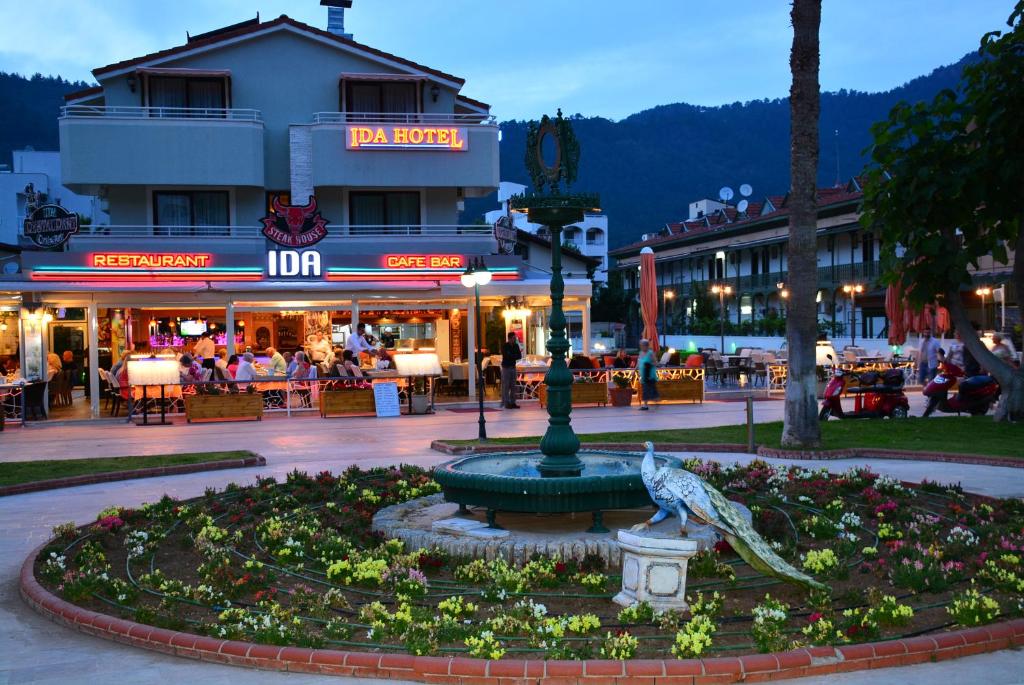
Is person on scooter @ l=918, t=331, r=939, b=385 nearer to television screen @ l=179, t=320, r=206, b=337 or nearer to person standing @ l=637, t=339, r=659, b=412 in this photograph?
person standing @ l=637, t=339, r=659, b=412

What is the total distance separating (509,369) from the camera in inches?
974

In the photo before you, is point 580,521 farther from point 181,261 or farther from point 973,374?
point 181,261

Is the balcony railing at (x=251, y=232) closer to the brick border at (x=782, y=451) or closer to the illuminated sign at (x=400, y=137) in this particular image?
the illuminated sign at (x=400, y=137)

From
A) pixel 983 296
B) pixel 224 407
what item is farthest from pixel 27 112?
pixel 983 296

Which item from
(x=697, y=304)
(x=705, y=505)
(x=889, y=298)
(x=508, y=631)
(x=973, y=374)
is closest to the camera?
(x=508, y=631)

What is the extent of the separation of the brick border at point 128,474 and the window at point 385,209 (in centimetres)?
1841

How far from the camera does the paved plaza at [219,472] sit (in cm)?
614

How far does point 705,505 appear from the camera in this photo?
24.3 feet

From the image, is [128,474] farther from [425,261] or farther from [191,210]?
[191,210]

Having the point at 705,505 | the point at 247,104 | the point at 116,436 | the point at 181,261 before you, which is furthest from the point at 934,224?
the point at 247,104

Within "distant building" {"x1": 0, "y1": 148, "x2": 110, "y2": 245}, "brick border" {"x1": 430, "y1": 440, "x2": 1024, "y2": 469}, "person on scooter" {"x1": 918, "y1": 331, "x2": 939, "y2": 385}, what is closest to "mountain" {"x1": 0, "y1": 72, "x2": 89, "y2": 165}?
"distant building" {"x1": 0, "y1": 148, "x2": 110, "y2": 245}

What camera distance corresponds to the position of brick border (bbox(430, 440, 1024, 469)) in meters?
14.4

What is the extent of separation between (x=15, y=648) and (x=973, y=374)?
21.6m

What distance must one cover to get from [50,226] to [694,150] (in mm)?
116533
